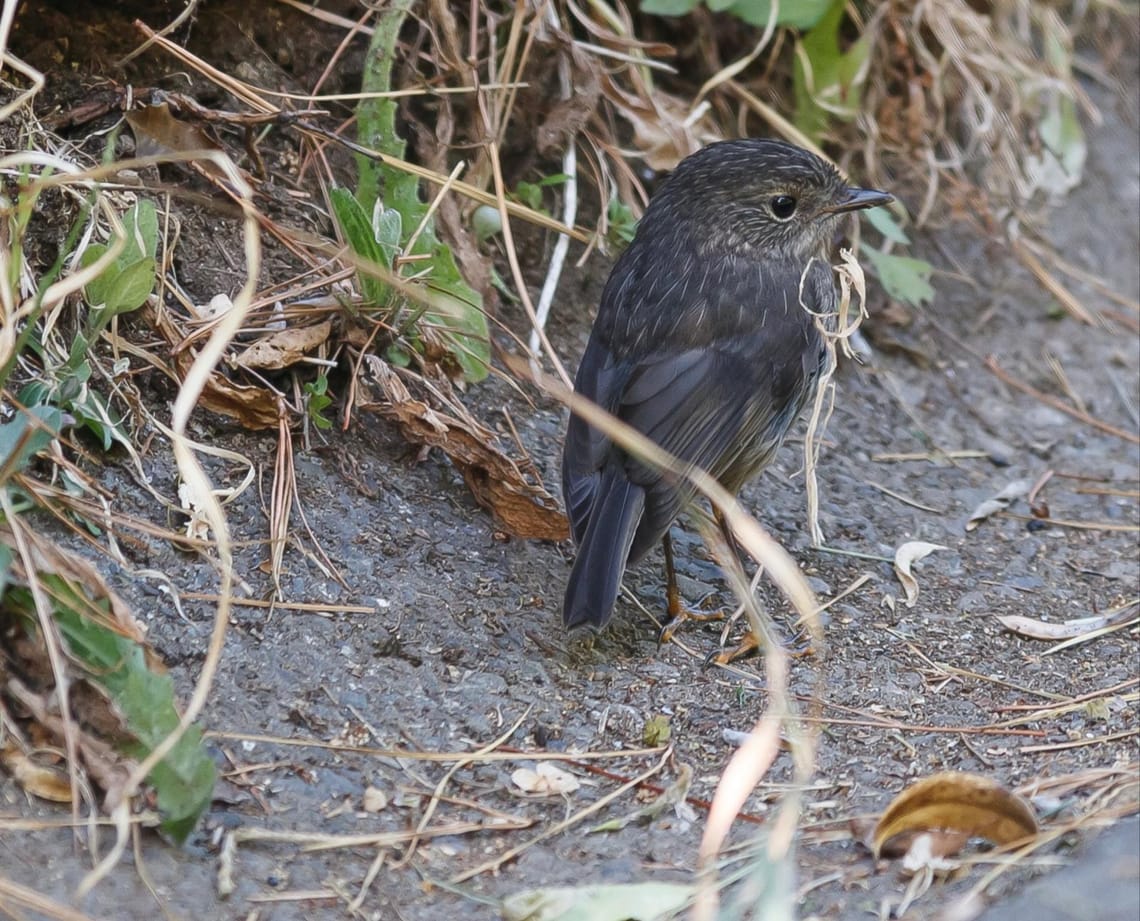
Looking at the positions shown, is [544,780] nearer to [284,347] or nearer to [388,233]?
[284,347]

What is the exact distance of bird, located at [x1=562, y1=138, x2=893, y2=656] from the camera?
12.5ft

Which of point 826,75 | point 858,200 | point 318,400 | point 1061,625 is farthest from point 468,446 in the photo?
point 826,75

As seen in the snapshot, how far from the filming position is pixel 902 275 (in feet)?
17.7

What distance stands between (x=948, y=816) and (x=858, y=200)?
88.3 inches

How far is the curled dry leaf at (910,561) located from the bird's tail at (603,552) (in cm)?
103

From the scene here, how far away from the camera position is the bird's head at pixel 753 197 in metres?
4.50

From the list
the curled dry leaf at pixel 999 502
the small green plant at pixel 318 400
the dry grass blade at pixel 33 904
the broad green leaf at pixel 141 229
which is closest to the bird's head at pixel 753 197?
the curled dry leaf at pixel 999 502

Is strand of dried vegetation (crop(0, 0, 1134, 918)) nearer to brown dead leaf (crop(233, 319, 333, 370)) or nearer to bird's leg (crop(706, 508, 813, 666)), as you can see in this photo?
brown dead leaf (crop(233, 319, 333, 370))

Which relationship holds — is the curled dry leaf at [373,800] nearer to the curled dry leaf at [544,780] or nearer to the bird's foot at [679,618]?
the curled dry leaf at [544,780]

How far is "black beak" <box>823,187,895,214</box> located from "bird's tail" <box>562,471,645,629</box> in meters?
1.31

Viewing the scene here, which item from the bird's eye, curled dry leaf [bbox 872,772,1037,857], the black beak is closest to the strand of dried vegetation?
curled dry leaf [bbox 872,772,1037,857]

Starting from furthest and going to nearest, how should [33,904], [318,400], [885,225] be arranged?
[885,225]
[318,400]
[33,904]

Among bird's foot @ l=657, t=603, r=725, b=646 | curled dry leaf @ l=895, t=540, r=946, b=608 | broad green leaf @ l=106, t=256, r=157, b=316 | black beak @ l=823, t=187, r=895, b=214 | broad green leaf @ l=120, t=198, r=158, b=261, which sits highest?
black beak @ l=823, t=187, r=895, b=214

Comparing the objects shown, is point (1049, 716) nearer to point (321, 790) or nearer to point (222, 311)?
point (321, 790)
